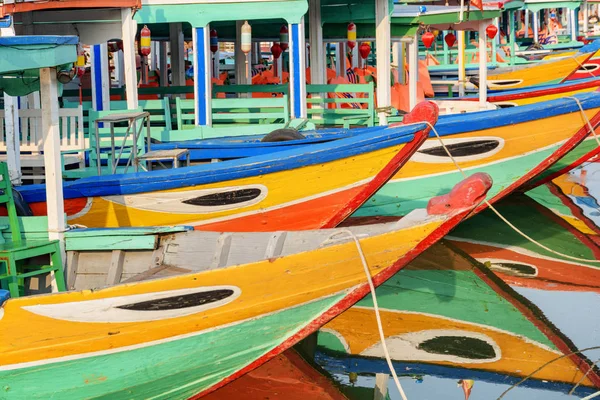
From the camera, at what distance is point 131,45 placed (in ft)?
36.3

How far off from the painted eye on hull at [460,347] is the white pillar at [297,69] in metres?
5.18

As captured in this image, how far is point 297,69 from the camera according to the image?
1291 cm

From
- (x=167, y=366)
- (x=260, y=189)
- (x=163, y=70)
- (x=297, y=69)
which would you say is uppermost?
(x=163, y=70)

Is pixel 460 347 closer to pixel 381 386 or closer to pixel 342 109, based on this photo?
pixel 381 386

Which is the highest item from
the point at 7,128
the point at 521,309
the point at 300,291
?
the point at 7,128

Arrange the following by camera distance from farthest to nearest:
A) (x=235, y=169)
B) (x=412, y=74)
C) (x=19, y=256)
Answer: (x=412, y=74) → (x=235, y=169) → (x=19, y=256)

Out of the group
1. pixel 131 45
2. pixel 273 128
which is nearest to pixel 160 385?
pixel 131 45

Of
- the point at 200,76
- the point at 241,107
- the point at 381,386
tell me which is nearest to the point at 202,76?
the point at 200,76

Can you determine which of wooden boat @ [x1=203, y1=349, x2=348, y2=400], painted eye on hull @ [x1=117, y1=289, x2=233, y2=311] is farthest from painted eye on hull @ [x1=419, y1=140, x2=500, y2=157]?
painted eye on hull @ [x1=117, y1=289, x2=233, y2=311]

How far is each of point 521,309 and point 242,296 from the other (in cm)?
395

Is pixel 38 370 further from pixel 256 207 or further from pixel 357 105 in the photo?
pixel 357 105

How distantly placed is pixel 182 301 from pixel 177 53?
11371mm

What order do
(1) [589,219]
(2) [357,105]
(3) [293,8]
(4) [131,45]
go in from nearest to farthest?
(4) [131,45], (3) [293,8], (1) [589,219], (2) [357,105]

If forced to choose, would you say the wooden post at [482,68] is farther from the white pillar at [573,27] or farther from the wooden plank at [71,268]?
the white pillar at [573,27]
